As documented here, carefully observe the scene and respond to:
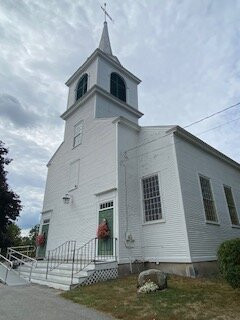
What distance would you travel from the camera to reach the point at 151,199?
11727 millimetres

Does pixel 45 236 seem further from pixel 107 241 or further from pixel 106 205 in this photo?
pixel 107 241

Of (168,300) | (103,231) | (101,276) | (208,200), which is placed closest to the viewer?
(168,300)

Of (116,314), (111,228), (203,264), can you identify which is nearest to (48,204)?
(111,228)

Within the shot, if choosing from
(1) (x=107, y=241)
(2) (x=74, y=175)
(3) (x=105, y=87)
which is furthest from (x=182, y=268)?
(3) (x=105, y=87)

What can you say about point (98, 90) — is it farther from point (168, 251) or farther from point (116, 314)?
point (116, 314)

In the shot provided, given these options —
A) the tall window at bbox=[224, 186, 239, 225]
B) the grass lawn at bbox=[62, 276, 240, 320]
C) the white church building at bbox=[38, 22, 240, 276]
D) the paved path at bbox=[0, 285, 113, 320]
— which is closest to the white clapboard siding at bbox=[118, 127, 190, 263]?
the white church building at bbox=[38, 22, 240, 276]

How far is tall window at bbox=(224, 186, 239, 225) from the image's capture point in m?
14.4

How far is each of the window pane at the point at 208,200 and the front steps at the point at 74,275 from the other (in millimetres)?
5431

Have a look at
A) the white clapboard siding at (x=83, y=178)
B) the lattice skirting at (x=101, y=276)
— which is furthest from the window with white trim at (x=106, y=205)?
the lattice skirting at (x=101, y=276)

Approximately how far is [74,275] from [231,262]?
5.45 m

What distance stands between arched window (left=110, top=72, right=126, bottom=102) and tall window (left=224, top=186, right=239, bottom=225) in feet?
30.9

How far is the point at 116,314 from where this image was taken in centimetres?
541

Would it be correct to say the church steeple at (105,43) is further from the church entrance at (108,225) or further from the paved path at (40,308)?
the paved path at (40,308)

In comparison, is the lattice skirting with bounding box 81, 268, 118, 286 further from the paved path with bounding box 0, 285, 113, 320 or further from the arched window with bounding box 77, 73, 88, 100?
the arched window with bounding box 77, 73, 88, 100
